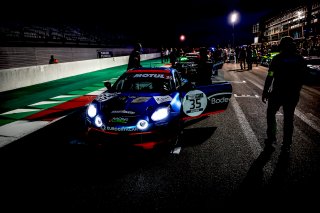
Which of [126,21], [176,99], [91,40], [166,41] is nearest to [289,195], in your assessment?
[176,99]

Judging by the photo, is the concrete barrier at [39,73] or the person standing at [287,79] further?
the concrete barrier at [39,73]

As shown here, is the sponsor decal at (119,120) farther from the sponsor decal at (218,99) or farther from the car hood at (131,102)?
the sponsor decal at (218,99)

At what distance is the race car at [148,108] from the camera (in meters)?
4.05

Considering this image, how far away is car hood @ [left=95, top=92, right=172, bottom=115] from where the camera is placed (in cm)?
425

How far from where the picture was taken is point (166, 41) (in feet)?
216

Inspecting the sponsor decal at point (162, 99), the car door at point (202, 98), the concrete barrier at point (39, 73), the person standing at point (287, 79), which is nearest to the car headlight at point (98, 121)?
the sponsor decal at point (162, 99)

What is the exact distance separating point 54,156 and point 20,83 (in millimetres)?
9827

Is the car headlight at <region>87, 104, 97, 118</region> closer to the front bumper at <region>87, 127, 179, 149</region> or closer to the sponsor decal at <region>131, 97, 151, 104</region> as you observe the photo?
the front bumper at <region>87, 127, 179, 149</region>

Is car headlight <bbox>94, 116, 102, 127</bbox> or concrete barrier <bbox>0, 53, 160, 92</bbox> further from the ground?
concrete barrier <bbox>0, 53, 160, 92</bbox>

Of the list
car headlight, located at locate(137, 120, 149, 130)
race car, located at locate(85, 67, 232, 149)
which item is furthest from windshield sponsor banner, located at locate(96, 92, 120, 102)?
car headlight, located at locate(137, 120, 149, 130)

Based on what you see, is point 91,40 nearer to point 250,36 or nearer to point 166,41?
point 166,41

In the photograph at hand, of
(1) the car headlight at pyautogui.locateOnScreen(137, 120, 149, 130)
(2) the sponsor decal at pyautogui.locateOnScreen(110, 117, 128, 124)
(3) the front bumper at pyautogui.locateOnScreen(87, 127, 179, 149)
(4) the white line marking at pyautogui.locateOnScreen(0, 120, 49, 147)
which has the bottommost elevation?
(4) the white line marking at pyautogui.locateOnScreen(0, 120, 49, 147)

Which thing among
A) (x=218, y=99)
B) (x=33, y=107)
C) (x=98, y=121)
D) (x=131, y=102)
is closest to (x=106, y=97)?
(x=131, y=102)

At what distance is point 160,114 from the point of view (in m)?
4.30
